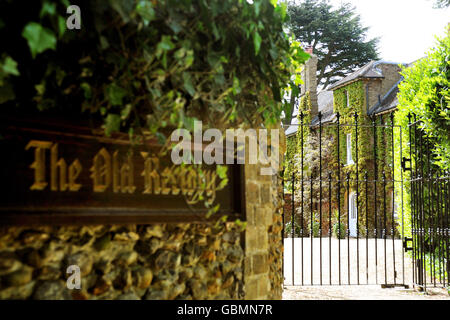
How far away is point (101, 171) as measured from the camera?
89.4 inches

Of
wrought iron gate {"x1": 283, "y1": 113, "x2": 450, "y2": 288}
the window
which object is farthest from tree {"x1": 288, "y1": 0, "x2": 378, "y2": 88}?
wrought iron gate {"x1": 283, "y1": 113, "x2": 450, "y2": 288}

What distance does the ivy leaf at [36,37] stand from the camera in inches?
63.1

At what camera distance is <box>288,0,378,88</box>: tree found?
26297mm

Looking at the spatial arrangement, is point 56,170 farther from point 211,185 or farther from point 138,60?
point 211,185

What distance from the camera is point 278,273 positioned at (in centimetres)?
377

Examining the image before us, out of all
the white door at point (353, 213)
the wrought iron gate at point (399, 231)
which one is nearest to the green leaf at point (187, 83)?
the wrought iron gate at point (399, 231)

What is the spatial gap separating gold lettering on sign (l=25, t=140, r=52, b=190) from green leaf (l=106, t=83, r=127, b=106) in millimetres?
379

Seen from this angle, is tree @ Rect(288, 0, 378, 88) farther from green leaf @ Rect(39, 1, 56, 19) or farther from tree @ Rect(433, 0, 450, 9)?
green leaf @ Rect(39, 1, 56, 19)

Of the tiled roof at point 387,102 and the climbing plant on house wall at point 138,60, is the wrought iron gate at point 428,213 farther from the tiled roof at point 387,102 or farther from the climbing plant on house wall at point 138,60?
the tiled roof at point 387,102

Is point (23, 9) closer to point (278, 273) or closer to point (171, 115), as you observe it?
point (171, 115)

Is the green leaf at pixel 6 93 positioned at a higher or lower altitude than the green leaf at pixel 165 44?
lower

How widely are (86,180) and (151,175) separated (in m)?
0.41

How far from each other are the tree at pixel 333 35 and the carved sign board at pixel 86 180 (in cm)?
2532

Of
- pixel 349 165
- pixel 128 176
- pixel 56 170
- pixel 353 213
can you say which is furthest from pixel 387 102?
pixel 56 170
